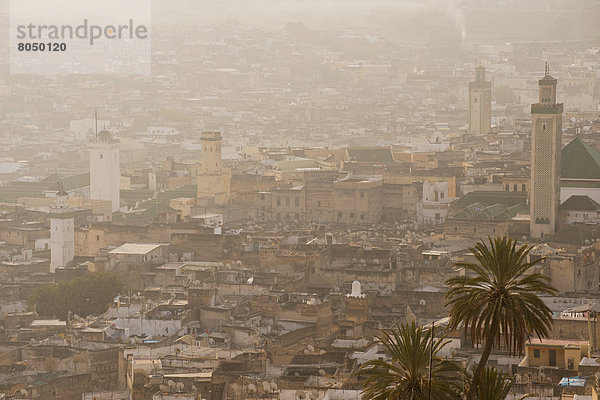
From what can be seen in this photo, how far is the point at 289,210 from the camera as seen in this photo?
3894cm

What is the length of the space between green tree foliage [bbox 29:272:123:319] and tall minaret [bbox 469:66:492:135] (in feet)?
110

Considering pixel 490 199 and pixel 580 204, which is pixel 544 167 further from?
pixel 490 199

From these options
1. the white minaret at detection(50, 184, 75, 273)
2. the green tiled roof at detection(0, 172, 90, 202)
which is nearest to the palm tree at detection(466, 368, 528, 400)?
the white minaret at detection(50, 184, 75, 273)

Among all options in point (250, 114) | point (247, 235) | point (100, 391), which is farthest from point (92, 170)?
point (250, 114)

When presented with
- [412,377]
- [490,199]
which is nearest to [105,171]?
[490,199]

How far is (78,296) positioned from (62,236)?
6938 millimetres

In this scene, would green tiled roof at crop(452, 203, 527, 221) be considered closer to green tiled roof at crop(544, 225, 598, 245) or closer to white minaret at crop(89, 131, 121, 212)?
green tiled roof at crop(544, 225, 598, 245)

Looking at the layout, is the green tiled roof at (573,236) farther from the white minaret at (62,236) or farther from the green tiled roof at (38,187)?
the green tiled roof at (38,187)

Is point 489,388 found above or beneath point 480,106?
beneath

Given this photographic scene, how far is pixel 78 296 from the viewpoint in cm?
2586

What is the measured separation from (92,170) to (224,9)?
67.6m

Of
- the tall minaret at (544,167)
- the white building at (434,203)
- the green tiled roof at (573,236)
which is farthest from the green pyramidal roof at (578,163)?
the green tiled roof at (573,236)

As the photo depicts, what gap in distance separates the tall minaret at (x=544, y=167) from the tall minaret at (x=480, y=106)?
26744mm

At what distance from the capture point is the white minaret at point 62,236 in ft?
106
